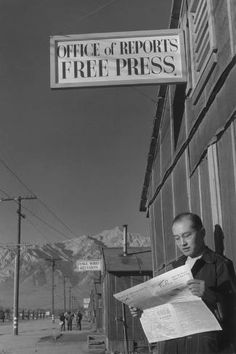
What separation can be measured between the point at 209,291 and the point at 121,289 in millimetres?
18680

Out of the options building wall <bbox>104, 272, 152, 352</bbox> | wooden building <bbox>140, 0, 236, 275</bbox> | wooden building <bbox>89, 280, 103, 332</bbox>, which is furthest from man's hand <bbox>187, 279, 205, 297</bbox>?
wooden building <bbox>89, 280, 103, 332</bbox>

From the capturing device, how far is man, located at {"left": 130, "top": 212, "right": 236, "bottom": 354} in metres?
3.65

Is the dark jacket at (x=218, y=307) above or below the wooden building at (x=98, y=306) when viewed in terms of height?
below

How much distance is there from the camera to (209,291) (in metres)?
3.62

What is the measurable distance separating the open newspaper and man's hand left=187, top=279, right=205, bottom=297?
30mm

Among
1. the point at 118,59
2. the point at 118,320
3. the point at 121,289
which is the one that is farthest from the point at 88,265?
the point at 118,59

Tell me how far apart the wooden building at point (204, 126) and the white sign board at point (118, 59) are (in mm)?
297

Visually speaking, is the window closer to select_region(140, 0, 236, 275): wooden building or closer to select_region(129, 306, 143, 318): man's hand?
select_region(140, 0, 236, 275): wooden building

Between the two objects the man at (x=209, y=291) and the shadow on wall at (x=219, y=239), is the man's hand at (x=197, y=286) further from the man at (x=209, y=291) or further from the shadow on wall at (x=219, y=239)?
the shadow on wall at (x=219, y=239)

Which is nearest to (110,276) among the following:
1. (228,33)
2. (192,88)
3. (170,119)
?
(170,119)

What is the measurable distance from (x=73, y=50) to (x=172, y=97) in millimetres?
2074

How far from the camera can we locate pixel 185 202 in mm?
A: 7531

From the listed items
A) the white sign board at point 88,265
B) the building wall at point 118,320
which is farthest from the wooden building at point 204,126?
the white sign board at point 88,265

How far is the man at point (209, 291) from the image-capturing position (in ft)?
→ 12.0
